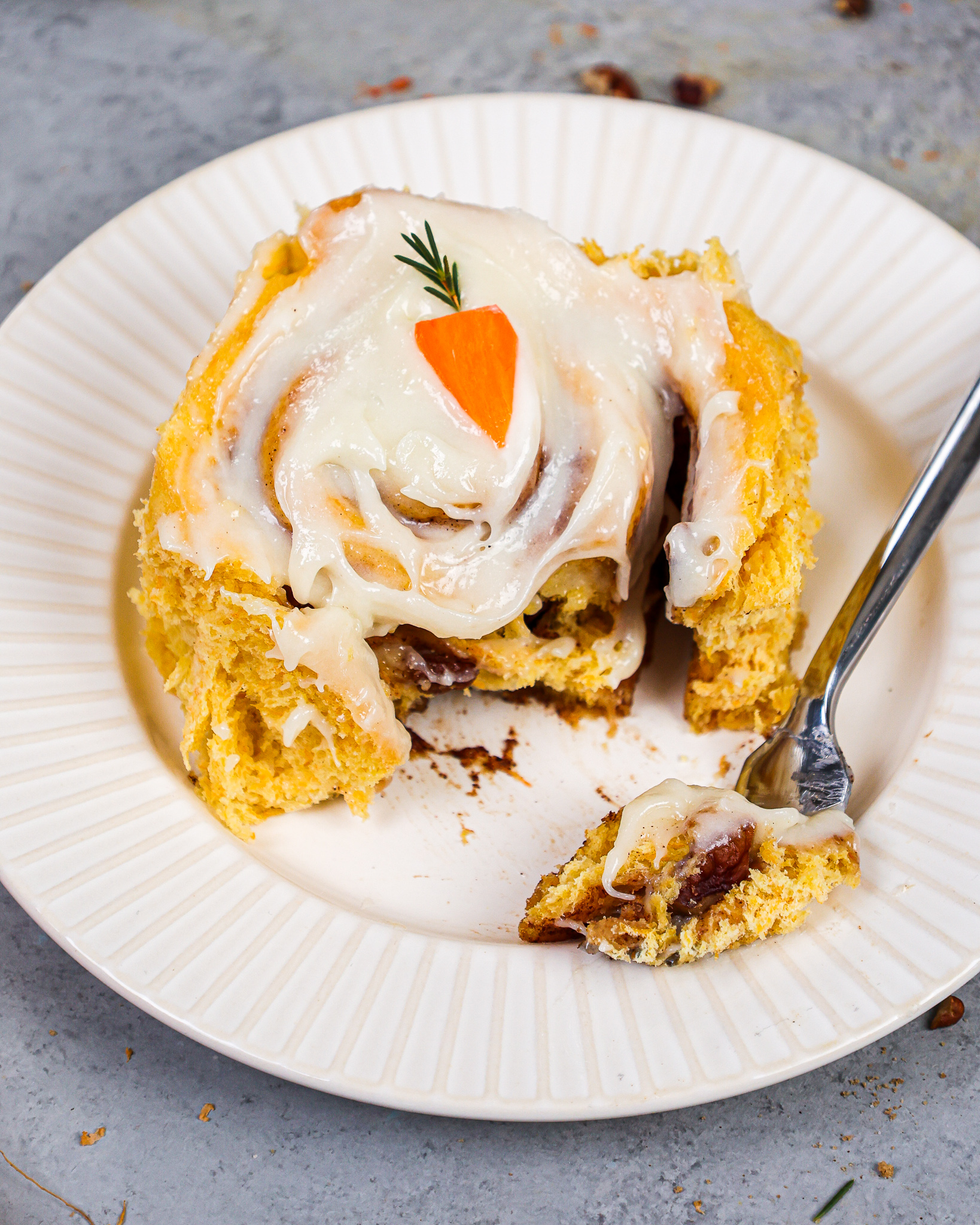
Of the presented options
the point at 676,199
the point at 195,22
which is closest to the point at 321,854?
the point at 676,199

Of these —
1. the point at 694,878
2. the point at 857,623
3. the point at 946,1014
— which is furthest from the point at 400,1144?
the point at 857,623

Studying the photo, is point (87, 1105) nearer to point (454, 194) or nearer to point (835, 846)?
point (835, 846)

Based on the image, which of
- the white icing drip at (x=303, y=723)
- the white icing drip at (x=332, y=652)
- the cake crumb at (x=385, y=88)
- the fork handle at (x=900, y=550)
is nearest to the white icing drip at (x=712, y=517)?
the fork handle at (x=900, y=550)

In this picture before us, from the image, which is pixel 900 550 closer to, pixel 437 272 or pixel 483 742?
pixel 483 742

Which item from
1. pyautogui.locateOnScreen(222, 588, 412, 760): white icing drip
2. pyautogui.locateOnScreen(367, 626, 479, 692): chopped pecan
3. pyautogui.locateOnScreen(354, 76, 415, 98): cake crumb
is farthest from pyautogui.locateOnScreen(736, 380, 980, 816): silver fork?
pyautogui.locateOnScreen(354, 76, 415, 98): cake crumb

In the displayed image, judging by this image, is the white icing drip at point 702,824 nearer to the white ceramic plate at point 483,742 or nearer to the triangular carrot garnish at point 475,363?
the white ceramic plate at point 483,742
